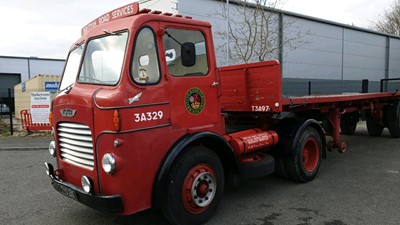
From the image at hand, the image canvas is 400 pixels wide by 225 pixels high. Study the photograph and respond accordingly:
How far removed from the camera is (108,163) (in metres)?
3.56

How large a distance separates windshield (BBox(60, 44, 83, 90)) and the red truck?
22mm

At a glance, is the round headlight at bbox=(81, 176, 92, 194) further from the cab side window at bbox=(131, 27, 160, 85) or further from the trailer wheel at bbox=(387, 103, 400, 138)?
the trailer wheel at bbox=(387, 103, 400, 138)

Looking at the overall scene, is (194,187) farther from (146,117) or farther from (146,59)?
(146,59)

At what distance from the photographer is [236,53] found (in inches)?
501

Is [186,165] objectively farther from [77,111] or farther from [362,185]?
[362,185]

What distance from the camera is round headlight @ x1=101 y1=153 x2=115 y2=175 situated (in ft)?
11.6

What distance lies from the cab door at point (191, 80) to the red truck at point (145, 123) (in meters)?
0.01

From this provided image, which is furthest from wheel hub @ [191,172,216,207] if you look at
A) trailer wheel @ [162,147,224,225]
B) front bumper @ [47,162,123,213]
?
front bumper @ [47,162,123,213]

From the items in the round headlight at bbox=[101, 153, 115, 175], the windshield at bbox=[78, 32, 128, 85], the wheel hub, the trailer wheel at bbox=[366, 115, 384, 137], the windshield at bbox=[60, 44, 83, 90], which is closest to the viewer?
the round headlight at bbox=[101, 153, 115, 175]

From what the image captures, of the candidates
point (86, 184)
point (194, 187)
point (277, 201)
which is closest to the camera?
point (86, 184)

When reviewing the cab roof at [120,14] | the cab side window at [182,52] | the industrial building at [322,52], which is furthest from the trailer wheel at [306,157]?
the industrial building at [322,52]

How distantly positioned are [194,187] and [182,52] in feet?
5.20

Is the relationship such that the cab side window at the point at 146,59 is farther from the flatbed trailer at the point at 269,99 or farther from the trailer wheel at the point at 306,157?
the trailer wheel at the point at 306,157

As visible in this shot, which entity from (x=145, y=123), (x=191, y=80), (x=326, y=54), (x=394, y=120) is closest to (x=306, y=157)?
(x=191, y=80)
